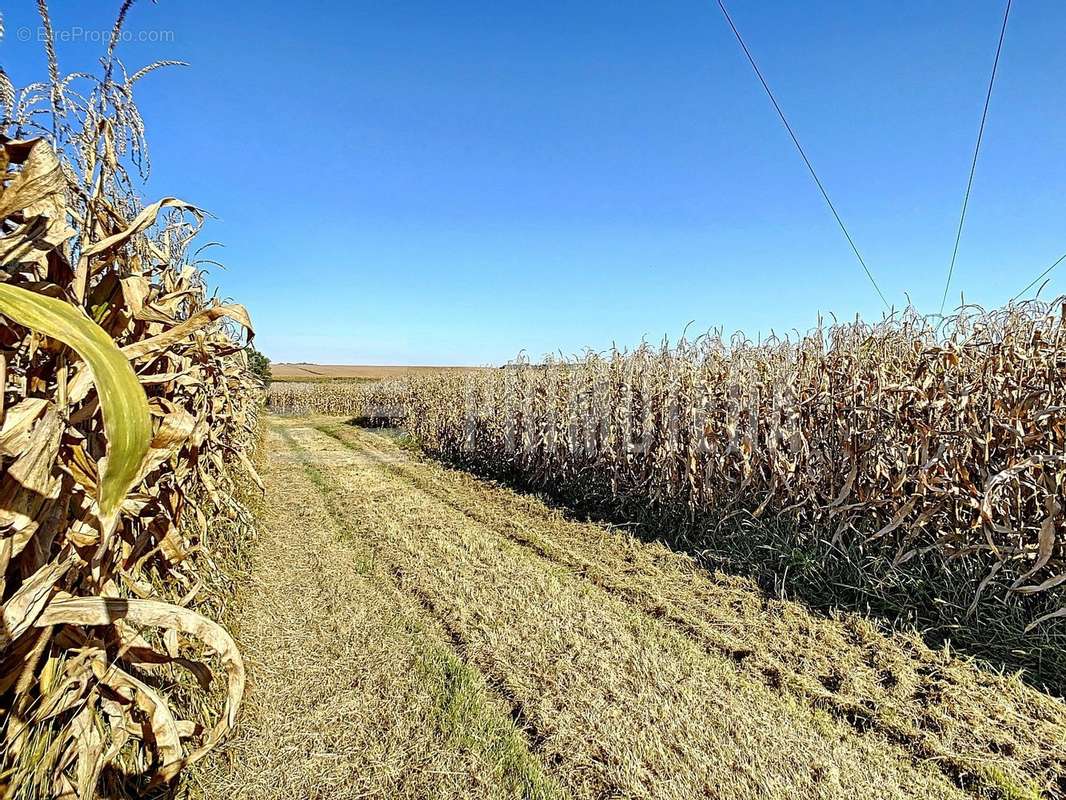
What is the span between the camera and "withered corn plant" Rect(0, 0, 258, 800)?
0.91 m

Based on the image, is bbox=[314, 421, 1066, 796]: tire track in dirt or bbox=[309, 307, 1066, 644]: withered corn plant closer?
bbox=[314, 421, 1066, 796]: tire track in dirt

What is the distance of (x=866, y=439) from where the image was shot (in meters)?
4.22

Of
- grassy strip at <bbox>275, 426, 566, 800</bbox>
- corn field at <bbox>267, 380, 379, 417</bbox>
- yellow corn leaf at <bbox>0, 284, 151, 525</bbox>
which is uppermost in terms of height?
yellow corn leaf at <bbox>0, 284, 151, 525</bbox>

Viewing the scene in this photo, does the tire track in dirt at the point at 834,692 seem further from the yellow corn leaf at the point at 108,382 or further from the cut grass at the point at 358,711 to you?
the yellow corn leaf at the point at 108,382

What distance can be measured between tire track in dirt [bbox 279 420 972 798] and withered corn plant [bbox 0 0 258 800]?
1681mm

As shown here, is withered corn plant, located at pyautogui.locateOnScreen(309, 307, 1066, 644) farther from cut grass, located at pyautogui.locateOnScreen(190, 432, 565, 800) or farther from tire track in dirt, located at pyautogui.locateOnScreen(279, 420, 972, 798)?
cut grass, located at pyautogui.locateOnScreen(190, 432, 565, 800)

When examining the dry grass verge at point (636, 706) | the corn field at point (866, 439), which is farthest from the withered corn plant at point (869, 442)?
the dry grass verge at point (636, 706)

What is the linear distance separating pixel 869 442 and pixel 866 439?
0.18 ft

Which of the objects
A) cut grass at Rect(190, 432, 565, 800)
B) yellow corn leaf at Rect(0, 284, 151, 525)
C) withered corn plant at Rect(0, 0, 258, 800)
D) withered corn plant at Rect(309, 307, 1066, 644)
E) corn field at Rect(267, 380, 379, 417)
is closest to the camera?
yellow corn leaf at Rect(0, 284, 151, 525)

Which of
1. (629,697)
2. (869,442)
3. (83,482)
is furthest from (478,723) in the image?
(869,442)

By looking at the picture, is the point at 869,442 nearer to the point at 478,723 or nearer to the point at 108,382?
the point at 478,723

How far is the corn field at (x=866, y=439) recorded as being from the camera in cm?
344

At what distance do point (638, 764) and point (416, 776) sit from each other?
0.95 metres

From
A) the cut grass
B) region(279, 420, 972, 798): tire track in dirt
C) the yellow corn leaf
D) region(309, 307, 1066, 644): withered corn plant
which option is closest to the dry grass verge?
region(279, 420, 972, 798): tire track in dirt
